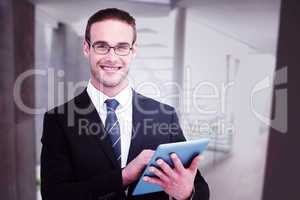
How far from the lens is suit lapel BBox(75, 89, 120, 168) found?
1.28m

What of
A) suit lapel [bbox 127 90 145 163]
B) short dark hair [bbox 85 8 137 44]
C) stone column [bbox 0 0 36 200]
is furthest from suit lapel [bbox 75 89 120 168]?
stone column [bbox 0 0 36 200]

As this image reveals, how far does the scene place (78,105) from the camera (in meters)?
1.33

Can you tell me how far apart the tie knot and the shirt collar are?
0.04 ft

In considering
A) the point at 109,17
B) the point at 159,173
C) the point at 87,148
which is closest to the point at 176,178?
the point at 159,173

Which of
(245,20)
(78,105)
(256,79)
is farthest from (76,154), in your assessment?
(245,20)

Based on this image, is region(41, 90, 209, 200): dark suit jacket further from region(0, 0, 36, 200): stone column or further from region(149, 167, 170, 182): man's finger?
region(0, 0, 36, 200): stone column

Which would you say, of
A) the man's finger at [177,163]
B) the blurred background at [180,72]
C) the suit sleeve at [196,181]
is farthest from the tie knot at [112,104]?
the man's finger at [177,163]

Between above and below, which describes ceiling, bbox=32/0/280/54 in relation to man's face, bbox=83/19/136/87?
above

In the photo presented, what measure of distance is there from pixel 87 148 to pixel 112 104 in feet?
0.67

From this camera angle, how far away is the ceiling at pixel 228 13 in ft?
5.02

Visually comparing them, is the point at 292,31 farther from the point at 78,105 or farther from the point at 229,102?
the point at 78,105

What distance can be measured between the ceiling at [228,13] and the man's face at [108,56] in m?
0.27

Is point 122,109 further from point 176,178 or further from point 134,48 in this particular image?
point 176,178

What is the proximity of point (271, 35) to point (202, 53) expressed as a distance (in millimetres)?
366
